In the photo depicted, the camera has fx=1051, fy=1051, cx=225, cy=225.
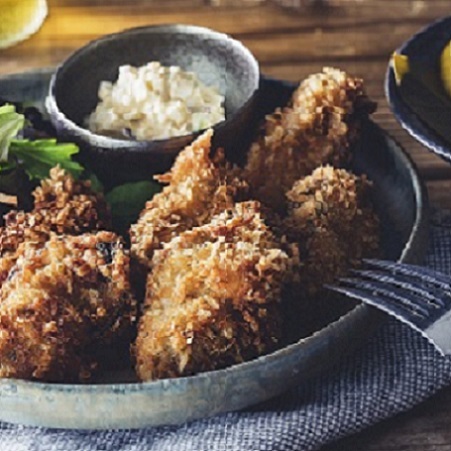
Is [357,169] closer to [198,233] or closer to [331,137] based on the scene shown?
[331,137]

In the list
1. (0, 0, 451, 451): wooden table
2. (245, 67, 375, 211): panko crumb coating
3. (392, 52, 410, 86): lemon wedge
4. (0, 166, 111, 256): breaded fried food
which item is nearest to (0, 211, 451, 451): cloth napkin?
(0, 166, 111, 256): breaded fried food

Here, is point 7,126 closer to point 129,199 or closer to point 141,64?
point 129,199

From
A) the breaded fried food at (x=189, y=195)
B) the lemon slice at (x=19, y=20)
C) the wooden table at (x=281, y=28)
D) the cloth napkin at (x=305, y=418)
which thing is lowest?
the wooden table at (x=281, y=28)

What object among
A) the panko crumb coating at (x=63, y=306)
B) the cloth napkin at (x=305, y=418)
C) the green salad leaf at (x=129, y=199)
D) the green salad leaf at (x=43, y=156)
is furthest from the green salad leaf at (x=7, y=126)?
the cloth napkin at (x=305, y=418)

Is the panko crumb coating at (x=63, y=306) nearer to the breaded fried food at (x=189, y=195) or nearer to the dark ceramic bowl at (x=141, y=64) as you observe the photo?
the breaded fried food at (x=189, y=195)

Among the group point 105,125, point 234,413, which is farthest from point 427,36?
point 234,413

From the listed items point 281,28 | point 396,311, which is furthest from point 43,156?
point 281,28
